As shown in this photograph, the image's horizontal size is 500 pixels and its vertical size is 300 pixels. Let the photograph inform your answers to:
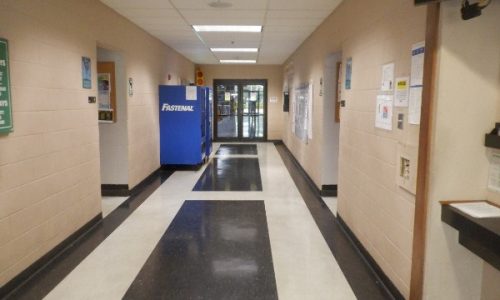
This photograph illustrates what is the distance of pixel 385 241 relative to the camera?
10.2 feet

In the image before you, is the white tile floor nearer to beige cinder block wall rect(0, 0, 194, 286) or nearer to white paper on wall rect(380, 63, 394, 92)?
beige cinder block wall rect(0, 0, 194, 286)

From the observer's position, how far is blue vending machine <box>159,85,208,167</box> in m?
7.90

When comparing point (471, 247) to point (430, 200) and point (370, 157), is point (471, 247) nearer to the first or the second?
point (430, 200)

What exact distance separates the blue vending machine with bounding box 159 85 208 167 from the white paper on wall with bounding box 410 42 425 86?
5.76 metres

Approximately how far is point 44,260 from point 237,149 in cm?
827

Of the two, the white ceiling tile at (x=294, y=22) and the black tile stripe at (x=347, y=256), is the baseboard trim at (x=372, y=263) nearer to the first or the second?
the black tile stripe at (x=347, y=256)

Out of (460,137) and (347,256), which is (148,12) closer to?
(347,256)

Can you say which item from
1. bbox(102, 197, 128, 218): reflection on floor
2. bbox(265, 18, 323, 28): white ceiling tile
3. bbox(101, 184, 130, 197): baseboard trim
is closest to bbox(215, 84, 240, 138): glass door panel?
bbox(265, 18, 323, 28): white ceiling tile

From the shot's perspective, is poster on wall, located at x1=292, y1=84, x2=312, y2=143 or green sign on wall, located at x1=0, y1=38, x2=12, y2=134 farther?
poster on wall, located at x1=292, y1=84, x2=312, y2=143

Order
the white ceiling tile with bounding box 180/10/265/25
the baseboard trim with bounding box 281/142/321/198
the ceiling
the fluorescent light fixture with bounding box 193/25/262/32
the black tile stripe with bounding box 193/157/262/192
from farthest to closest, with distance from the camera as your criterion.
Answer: the black tile stripe with bounding box 193/157/262/192
the fluorescent light fixture with bounding box 193/25/262/32
the baseboard trim with bounding box 281/142/321/198
the white ceiling tile with bounding box 180/10/265/25
the ceiling

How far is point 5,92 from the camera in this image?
283 cm

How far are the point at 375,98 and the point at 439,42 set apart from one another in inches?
47.7

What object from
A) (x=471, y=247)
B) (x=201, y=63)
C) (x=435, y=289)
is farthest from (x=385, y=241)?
(x=201, y=63)

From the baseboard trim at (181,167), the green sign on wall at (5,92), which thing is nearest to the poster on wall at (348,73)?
the green sign on wall at (5,92)
